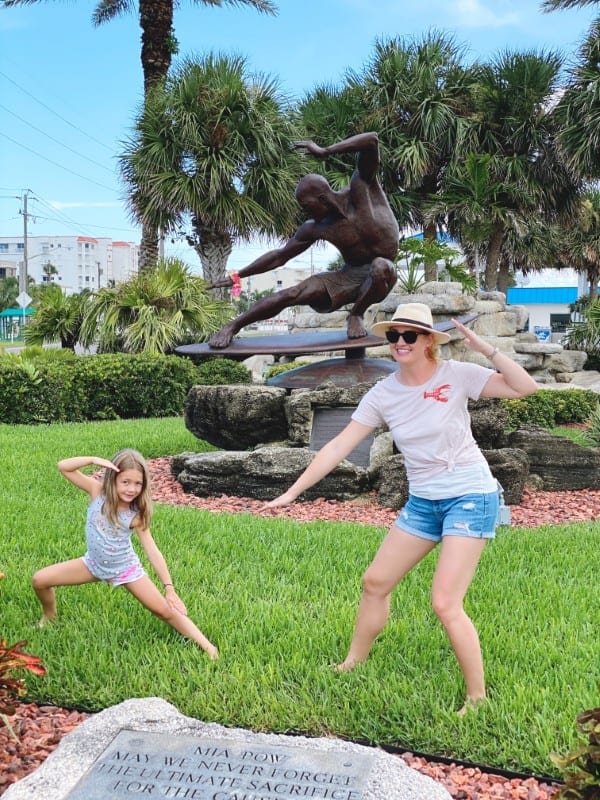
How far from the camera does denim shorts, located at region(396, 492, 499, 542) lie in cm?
308

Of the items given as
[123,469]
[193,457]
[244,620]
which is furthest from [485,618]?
[193,457]

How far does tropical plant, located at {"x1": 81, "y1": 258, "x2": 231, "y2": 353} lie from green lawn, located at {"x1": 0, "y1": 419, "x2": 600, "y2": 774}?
9.84 metres

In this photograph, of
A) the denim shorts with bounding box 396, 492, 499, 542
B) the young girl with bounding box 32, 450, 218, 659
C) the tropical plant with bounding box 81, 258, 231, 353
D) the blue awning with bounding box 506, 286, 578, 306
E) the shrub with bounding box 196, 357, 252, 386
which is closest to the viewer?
the denim shorts with bounding box 396, 492, 499, 542

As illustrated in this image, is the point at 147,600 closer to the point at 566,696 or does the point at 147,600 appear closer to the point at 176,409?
the point at 566,696

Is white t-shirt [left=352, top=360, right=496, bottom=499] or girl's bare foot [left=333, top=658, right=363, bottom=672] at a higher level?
white t-shirt [left=352, top=360, right=496, bottom=499]

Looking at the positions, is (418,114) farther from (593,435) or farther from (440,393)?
(440,393)

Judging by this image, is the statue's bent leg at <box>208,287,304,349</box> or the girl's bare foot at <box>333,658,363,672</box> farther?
the statue's bent leg at <box>208,287,304,349</box>

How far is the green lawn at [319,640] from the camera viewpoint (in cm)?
313

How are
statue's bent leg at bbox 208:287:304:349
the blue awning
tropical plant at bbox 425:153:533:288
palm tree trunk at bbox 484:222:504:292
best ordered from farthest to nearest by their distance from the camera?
the blue awning → palm tree trunk at bbox 484:222:504:292 → tropical plant at bbox 425:153:533:288 → statue's bent leg at bbox 208:287:304:349

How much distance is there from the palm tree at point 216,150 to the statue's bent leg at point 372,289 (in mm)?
11441

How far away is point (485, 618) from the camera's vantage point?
4.09 m

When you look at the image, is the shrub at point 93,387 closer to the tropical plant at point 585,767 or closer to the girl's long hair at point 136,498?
the girl's long hair at point 136,498

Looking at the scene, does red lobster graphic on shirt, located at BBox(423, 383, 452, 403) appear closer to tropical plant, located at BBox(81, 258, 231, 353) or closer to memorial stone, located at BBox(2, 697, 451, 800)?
A: memorial stone, located at BBox(2, 697, 451, 800)

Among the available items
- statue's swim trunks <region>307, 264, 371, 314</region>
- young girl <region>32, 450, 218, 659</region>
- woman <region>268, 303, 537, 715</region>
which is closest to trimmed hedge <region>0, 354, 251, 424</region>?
statue's swim trunks <region>307, 264, 371, 314</region>
